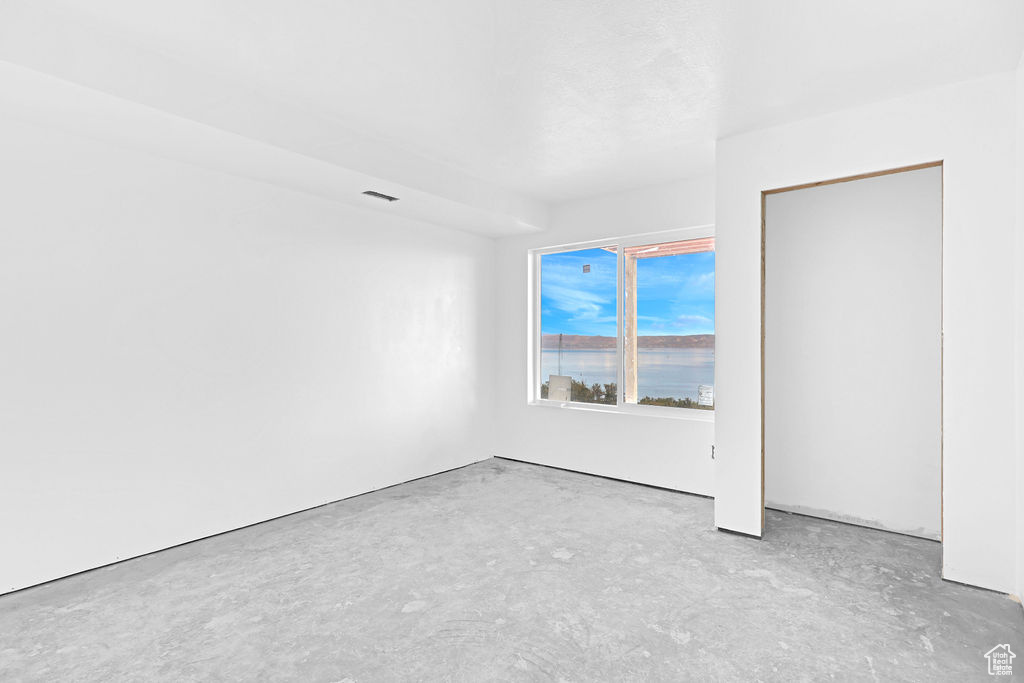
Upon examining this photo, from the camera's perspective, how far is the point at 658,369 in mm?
4836

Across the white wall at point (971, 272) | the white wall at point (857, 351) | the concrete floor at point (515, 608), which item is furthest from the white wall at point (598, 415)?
the white wall at point (971, 272)

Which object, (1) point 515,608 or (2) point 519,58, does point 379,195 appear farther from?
(1) point 515,608

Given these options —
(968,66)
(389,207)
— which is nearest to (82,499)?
(389,207)

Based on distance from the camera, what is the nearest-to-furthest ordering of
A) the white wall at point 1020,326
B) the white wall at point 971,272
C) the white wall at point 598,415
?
the white wall at point 1020,326 < the white wall at point 971,272 < the white wall at point 598,415

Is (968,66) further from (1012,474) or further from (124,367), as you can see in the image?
(124,367)

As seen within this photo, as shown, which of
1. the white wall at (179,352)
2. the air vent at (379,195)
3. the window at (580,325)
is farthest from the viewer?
the window at (580,325)

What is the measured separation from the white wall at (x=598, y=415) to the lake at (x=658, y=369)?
1.01 feet

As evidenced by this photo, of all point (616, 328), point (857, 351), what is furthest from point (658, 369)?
point (857, 351)

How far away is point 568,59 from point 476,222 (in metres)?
2.63

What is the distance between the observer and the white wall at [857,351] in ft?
11.4

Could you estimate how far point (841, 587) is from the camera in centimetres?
274

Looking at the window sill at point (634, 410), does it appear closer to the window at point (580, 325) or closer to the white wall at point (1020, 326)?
→ the window at point (580, 325)

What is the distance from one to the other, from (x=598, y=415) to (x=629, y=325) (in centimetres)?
96

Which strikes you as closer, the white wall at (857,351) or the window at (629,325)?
the white wall at (857,351)
